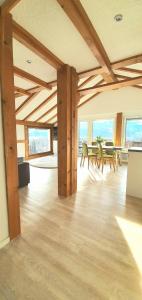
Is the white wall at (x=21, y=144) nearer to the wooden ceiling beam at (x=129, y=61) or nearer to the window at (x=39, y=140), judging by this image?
the window at (x=39, y=140)

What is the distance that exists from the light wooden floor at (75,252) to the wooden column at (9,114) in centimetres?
39

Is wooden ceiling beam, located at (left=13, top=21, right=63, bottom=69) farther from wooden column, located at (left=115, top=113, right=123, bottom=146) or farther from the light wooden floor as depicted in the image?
wooden column, located at (left=115, top=113, right=123, bottom=146)

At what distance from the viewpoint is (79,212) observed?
230 cm

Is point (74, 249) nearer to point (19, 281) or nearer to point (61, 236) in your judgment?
point (61, 236)

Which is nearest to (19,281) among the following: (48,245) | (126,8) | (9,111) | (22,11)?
(48,245)

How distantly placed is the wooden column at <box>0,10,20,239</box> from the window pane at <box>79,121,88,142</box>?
18.6 ft

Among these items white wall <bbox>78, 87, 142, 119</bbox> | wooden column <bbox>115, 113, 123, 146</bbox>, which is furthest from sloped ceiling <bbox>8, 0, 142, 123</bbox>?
wooden column <bbox>115, 113, 123, 146</bbox>

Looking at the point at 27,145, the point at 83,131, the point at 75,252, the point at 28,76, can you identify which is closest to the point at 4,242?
the point at 75,252

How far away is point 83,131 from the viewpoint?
7.23 meters

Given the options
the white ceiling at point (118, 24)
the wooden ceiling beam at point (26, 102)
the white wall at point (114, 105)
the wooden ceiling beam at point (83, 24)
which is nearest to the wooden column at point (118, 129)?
the white wall at point (114, 105)

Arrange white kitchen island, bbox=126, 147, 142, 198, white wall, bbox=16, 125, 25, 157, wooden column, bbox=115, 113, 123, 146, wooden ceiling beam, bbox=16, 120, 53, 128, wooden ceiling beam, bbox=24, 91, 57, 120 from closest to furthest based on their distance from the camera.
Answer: white kitchen island, bbox=126, 147, 142, 198 → wooden ceiling beam, bbox=24, 91, 57, 120 → wooden column, bbox=115, 113, 123, 146 → wooden ceiling beam, bbox=16, 120, 53, 128 → white wall, bbox=16, 125, 25, 157

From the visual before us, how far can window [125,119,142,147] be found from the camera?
5.57m

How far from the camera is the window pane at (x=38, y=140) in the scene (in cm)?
711

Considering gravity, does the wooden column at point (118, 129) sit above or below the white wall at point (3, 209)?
above
